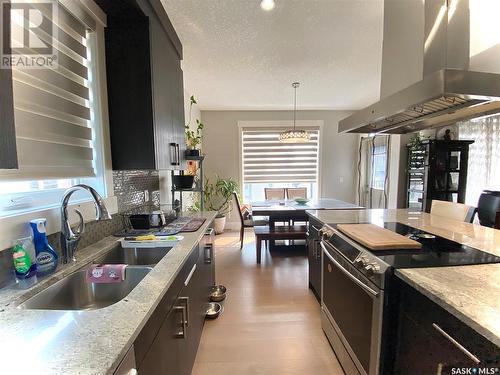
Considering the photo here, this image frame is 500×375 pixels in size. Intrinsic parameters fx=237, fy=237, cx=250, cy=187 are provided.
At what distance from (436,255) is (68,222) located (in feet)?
5.88

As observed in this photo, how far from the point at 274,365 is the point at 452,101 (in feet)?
6.47

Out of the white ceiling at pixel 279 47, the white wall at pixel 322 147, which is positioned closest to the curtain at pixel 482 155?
the white ceiling at pixel 279 47

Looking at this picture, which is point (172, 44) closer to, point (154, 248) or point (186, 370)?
point (154, 248)

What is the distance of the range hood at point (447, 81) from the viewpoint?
3.54ft

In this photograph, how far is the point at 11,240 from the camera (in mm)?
964

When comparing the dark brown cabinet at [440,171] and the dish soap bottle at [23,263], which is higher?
the dark brown cabinet at [440,171]

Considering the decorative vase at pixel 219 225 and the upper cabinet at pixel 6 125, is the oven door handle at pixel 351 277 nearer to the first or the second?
the upper cabinet at pixel 6 125

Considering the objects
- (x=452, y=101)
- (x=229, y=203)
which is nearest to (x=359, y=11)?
(x=452, y=101)

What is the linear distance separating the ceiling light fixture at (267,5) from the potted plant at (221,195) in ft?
11.5

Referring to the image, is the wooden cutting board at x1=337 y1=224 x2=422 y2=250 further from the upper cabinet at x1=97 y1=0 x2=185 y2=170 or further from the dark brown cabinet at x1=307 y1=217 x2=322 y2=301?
the upper cabinet at x1=97 y1=0 x2=185 y2=170

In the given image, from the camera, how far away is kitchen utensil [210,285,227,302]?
2432 mm

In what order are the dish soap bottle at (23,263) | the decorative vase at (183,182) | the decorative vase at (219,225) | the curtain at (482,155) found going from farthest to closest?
the decorative vase at (219,225), the curtain at (482,155), the decorative vase at (183,182), the dish soap bottle at (23,263)

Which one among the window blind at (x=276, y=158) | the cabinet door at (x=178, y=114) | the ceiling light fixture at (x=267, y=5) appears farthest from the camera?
the window blind at (x=276, y=158)

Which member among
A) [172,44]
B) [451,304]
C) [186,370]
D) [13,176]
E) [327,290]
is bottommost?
[186,370]
